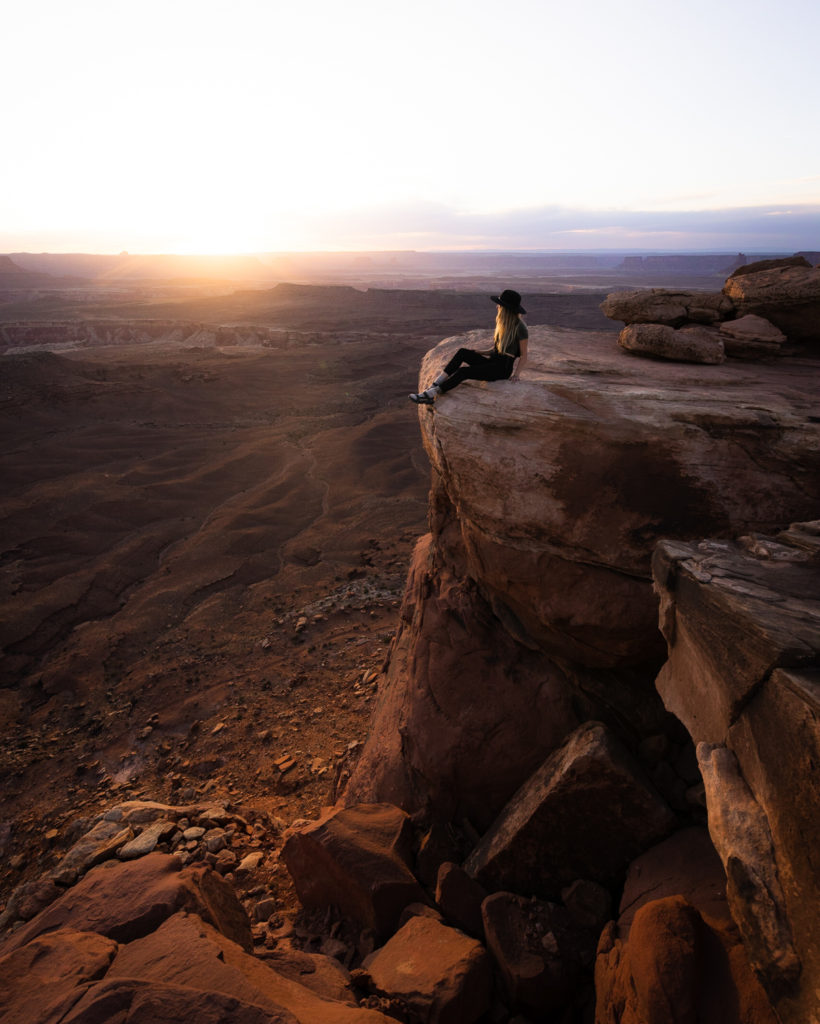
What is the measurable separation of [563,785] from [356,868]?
1.29 metres

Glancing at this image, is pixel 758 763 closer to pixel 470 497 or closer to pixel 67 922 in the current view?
pixel 470 497

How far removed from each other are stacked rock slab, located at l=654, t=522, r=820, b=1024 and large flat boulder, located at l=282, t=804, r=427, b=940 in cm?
194

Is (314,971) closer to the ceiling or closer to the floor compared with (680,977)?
closer to the floor

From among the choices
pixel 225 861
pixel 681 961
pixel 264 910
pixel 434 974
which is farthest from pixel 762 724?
pixel 225 861

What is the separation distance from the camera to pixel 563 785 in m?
3.38

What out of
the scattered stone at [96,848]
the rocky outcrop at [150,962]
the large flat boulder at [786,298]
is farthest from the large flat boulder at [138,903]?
the large flat boulder at [786,298]

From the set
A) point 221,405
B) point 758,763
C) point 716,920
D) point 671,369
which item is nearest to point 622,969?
point 716,920

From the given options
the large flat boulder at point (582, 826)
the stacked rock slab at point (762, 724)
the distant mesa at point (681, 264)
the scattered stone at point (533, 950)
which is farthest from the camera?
the distant mesa at point (681, 264)

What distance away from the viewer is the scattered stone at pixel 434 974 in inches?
107

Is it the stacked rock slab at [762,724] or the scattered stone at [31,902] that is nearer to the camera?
the stacked rock slab at [762,724]

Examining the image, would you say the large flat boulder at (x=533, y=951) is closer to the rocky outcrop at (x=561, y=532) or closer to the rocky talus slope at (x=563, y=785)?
the rocky talus slope at (x=563, y=785)

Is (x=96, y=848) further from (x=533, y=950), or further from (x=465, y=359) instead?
(x=465, y=359)

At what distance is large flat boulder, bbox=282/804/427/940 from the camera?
132 inches

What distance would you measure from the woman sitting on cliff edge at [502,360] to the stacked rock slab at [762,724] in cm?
189
